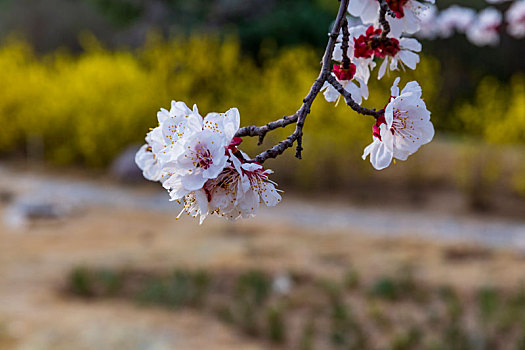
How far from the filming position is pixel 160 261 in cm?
463

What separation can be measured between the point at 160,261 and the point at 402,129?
3810 millimetres

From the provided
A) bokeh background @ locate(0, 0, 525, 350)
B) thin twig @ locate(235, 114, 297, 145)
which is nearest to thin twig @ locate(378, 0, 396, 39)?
thin twig @ locate(235, 114, 297, 145)

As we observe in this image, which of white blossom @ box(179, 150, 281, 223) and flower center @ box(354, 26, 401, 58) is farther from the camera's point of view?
flower center @ box(354, 26, 401, 58)

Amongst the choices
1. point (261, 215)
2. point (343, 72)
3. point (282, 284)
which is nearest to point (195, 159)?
point (343, 72)

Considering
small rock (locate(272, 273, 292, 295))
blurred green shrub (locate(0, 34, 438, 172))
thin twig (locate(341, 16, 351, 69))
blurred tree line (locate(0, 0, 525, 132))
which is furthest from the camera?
blurred tree line (locate(0, 0, 525, 132))

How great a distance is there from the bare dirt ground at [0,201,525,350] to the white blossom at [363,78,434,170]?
98.9 inches

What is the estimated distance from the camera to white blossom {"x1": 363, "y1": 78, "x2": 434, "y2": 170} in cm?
98

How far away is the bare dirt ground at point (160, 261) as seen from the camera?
3414 millimetres

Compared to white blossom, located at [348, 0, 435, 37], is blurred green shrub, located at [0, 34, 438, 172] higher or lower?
higher

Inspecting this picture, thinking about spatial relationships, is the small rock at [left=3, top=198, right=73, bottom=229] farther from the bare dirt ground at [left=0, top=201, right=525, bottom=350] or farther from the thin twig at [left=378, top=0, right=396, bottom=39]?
the thin twig at [left=378, top=0, right=396, bottom=39]

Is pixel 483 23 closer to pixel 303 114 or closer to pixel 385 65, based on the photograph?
pixel 385 65

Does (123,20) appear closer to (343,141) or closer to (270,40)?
(270,40)

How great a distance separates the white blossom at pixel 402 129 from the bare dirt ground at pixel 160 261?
8.24 ft

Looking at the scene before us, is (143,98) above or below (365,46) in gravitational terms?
above
